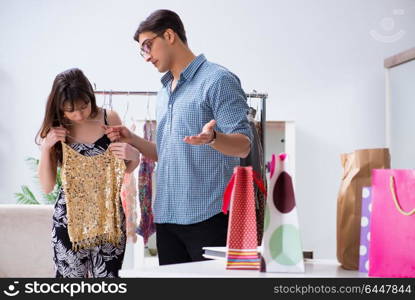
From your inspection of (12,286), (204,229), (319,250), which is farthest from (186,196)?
(319,250)

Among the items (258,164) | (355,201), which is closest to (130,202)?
(258,164)

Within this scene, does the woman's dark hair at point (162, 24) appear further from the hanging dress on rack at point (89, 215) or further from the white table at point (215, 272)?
the white table at point (215, 272)

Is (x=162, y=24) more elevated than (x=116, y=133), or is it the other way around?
(x=162, y=24)

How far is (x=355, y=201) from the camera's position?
1.59m

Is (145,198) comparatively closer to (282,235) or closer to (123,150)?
(123,150)

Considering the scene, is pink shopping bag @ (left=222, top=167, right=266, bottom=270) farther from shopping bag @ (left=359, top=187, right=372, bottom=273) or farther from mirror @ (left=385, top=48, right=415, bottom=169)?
mirror @ (left=385, top=48, right=415, bottom=169)

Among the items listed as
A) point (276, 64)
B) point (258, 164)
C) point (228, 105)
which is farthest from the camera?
point (276, 64)

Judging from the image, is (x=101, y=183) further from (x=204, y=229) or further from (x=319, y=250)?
(x=319, y=250)

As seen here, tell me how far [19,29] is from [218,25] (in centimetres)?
165

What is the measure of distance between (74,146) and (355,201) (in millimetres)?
1285

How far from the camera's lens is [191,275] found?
1458mm

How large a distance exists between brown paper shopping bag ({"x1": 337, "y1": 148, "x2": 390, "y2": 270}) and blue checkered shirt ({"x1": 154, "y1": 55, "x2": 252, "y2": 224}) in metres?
0.60

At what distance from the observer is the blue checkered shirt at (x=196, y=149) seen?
2.15 metres

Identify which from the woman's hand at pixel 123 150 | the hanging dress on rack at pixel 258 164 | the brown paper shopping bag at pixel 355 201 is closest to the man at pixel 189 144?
the woman's hand at pixel 123 150
